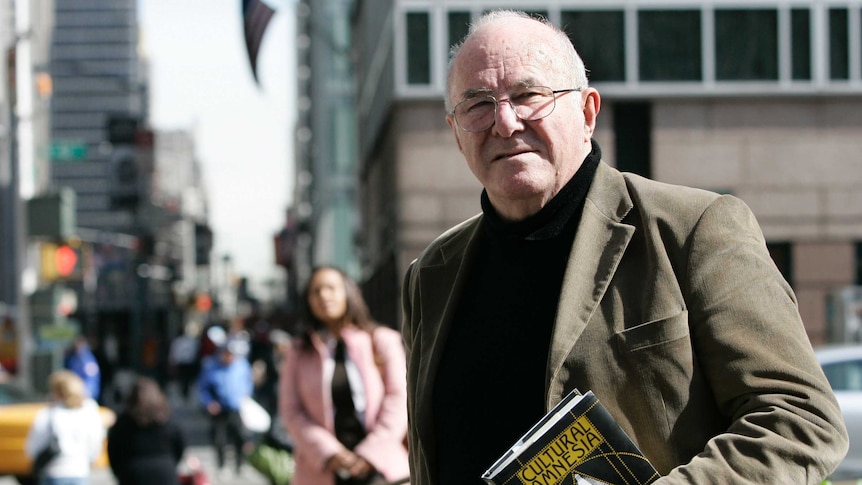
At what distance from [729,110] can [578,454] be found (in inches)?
838

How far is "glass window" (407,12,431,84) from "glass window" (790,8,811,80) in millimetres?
6511

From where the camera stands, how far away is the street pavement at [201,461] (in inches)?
533

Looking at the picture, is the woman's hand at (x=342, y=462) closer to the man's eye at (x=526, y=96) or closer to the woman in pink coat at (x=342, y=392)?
the woman in pink coat at (x=342, y=392)

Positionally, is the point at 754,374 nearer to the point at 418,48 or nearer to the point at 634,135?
the point at 418,48

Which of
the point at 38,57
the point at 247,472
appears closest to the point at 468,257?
the point at 247,472

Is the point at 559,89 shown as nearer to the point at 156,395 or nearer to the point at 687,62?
the point at 156,395

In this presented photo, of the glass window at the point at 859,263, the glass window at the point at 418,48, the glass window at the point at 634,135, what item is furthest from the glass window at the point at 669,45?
the glass window at the point at 859,263

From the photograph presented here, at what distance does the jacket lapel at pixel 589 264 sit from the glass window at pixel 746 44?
20850mm

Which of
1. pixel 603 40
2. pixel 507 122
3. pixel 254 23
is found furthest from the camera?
pixel 603 40

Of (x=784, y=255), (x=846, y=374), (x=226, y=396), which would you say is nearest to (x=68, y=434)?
(x=226, y=396)

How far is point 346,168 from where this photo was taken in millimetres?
55938

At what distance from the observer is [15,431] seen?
13.7 m

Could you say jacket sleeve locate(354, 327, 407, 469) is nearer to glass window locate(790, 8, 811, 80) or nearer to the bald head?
the bald head

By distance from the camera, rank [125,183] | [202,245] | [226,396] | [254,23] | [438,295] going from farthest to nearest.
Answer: [202,245], [125,183], [226,396], [254,23], [438,295]
